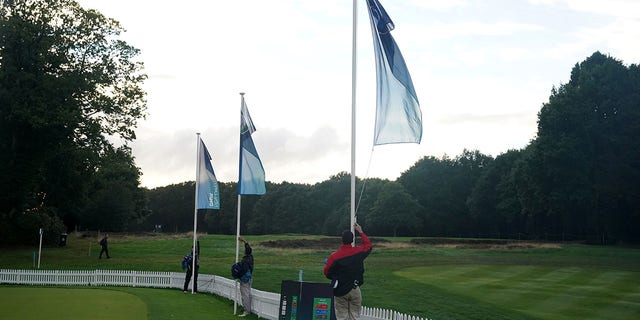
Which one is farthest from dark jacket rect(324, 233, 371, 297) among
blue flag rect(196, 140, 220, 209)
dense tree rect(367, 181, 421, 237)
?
dense tree rect(367, 181, 421, 237)

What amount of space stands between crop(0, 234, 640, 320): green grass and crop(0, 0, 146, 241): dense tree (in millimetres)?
5523

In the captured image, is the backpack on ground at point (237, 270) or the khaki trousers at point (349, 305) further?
the backpack on ground at point (237, 270)

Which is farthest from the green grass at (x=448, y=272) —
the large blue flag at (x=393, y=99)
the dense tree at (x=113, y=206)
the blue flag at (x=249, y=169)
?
the dense tree at (x=113, y=206)

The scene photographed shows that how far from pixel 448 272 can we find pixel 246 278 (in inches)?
926

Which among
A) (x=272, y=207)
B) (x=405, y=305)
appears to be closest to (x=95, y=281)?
(x=405, y=305)

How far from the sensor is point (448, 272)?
4184cm

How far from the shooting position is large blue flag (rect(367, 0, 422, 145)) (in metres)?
14.1

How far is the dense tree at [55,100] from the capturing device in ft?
161

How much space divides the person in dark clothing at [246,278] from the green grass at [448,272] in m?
1.44

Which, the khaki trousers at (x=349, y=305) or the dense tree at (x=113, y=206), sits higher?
the dense tree at (x=113, y=206)

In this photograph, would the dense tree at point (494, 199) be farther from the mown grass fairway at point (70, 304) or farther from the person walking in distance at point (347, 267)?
the person walking in distance at point (347, 267)

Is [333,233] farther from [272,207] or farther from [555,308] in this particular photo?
[555,308]

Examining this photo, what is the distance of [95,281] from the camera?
→ 110ft

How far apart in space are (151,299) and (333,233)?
101879mm
